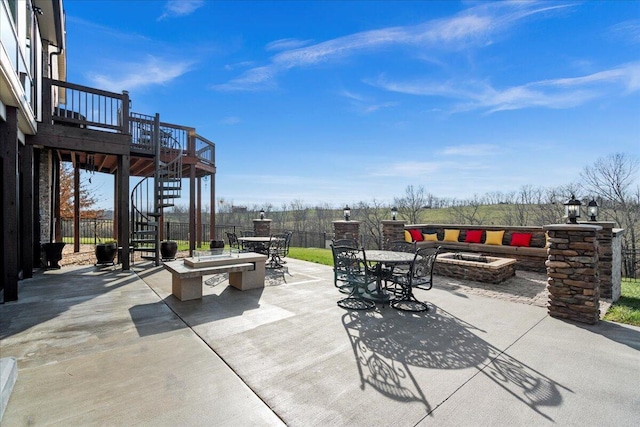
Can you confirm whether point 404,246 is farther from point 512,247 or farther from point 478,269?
point 512,247

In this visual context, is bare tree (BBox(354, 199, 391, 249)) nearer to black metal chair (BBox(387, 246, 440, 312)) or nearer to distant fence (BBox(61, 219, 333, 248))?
distant fence (BBox(61, 219, 333, 248))

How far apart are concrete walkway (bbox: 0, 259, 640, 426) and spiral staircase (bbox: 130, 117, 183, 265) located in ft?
10.3

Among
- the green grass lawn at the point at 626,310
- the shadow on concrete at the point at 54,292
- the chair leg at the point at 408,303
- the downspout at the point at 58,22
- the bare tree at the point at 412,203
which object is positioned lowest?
the green grass lawn at the point at 626,310

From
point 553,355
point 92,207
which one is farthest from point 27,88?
point 92,207

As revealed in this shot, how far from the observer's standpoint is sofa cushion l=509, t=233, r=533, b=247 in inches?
292

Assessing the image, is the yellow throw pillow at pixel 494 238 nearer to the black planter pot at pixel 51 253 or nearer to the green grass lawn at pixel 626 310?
the green grass lawn at pixel 626 310

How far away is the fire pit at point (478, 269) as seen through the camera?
564 centimetres

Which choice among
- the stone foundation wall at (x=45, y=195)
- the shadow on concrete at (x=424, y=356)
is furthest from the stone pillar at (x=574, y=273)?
the stone foundation wall at (x=45, y=195)

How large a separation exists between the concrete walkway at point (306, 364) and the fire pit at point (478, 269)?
1247mm

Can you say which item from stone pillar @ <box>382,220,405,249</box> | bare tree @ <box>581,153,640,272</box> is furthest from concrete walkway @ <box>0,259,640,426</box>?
bare tree @ <box>581,153,640,272</box>

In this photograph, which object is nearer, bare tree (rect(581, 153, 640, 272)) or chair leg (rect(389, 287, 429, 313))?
→ chair leg (rect(389, 287, 429, 313))

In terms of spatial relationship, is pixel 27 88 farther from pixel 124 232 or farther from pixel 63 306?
pixel 63 306

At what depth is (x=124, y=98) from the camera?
6.52 meters

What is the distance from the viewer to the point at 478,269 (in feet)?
19.0
